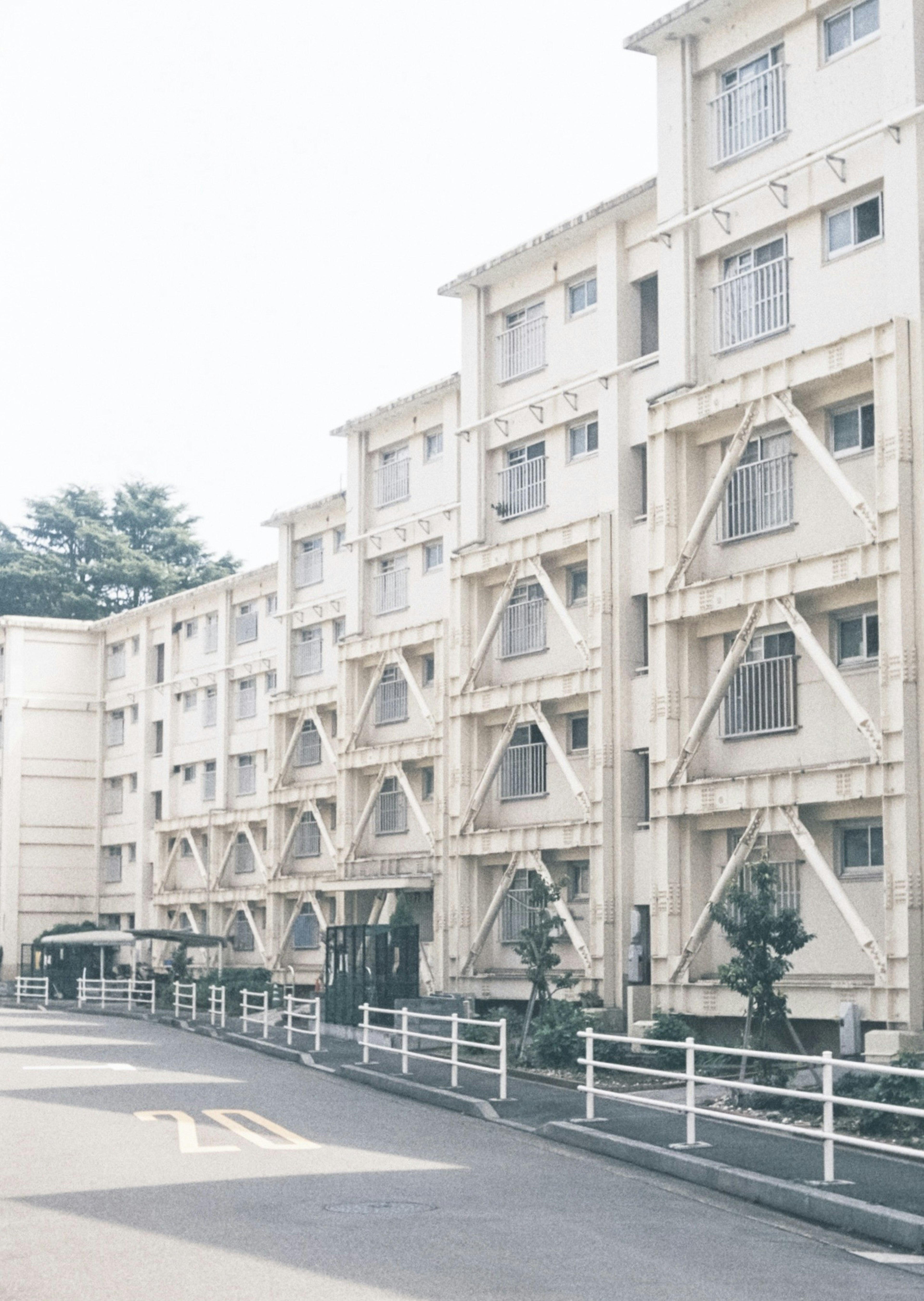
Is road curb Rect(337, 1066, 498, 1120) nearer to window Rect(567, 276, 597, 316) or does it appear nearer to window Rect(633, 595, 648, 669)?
window Rect(633, 595, 648, 669)

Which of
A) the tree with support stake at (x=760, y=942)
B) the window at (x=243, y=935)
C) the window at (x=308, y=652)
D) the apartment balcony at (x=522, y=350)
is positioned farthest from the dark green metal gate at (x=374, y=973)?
the window at (x=243, y=935)

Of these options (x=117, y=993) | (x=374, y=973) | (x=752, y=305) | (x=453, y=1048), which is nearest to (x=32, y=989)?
(x=117, y=993)

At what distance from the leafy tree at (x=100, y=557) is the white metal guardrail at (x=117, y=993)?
27686mm

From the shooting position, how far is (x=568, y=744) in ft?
118

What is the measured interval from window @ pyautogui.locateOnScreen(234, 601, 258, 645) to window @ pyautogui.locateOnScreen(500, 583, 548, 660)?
2192 centimetres

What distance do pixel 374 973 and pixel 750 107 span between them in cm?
1832

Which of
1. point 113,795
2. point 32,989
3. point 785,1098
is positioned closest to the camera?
point 785,1098

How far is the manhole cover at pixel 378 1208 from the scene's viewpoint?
39.8ft

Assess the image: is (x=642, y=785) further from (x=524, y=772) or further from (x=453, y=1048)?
(x=453, y=1048)

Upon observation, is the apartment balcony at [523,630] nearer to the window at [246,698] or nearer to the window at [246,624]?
the window at [246,698]

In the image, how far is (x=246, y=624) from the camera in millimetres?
58750

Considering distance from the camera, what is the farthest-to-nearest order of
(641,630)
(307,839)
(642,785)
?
(307,839), (641,630), (642,785)

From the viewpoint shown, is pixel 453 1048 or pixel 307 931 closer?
pixel 453 1048

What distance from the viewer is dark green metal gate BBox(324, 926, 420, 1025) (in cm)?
3612
